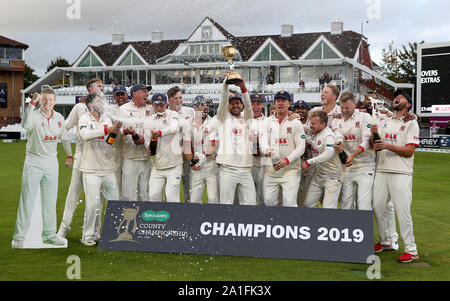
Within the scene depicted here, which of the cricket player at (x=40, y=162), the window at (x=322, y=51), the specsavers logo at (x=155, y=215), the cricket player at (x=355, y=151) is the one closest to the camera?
the specsavers logo at (x=155, y=215)

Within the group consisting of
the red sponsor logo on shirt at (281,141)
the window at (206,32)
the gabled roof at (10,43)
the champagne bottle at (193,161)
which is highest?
the gabled roof at (10,43)

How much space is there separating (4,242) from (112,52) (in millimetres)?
41270

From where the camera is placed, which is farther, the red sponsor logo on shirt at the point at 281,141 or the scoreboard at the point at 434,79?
the scoreboard at the point at 434,79

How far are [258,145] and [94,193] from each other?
246 centimetres

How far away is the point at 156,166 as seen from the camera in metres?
7.79

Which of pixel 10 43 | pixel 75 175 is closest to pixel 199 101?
pixel 75 175

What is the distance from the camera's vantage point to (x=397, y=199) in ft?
22.8

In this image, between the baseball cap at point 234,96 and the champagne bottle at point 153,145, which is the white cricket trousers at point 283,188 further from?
the champagne bottle at point 153,145

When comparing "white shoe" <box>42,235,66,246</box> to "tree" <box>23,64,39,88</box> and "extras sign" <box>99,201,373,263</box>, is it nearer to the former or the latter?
"extras sign" <box>99,201,373,263</box>

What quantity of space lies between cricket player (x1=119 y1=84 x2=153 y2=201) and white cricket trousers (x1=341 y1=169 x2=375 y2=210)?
2955 mm

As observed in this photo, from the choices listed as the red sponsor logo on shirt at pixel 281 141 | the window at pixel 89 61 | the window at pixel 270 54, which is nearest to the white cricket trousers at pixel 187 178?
the red sponsor logo on shirt at pixel 281 141

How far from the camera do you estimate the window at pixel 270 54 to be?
39688mm
